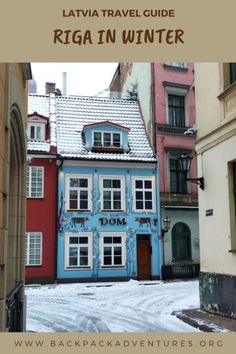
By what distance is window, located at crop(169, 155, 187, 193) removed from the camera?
76.4 ft

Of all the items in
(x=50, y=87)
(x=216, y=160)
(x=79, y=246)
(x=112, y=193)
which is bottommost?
(x=79, y=246)

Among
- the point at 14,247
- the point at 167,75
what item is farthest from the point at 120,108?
the point at 14,247

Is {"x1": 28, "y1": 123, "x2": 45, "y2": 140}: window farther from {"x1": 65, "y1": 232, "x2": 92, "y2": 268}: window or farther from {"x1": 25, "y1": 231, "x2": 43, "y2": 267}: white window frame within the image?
{"x1": 65, "y1": 232, "x2": 92, "y2": 268}: window

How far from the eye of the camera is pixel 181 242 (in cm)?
2306

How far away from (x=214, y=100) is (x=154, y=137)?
12782 mm

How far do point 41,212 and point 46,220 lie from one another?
46 centimetres

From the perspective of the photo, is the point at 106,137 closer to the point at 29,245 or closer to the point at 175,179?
the point at 175,179

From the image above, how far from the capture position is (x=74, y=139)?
23.1m

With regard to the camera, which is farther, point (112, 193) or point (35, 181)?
point (112, 193)

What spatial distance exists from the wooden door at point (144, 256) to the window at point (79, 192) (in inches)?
128

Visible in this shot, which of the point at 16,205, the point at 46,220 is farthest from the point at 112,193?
the point at 16,205

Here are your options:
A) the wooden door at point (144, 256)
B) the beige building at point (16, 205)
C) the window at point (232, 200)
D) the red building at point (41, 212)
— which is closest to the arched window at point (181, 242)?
the wooden door at point (144, 256)

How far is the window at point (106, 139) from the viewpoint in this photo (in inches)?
896

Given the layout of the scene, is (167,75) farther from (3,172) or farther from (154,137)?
(3,172)
